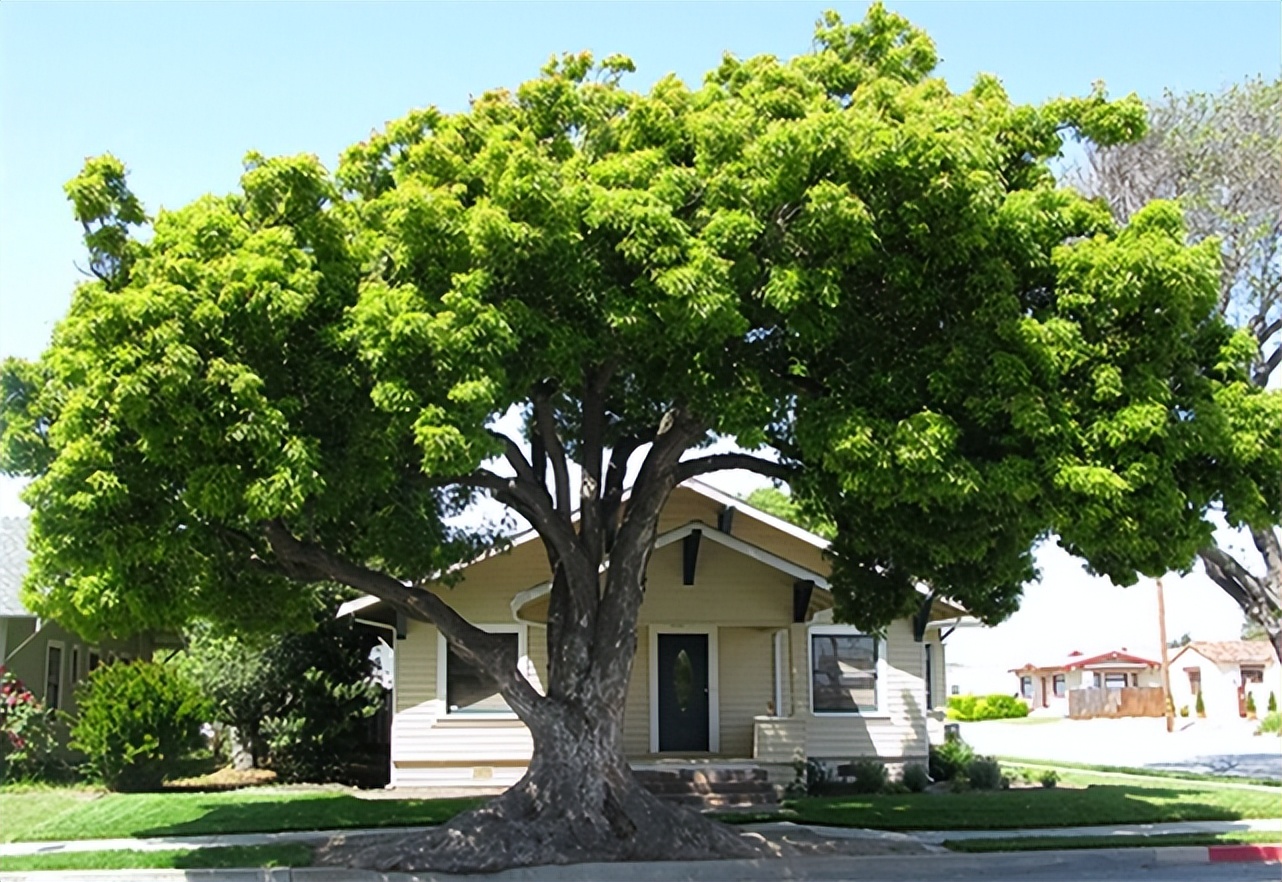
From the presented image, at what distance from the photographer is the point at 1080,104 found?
15.2 m

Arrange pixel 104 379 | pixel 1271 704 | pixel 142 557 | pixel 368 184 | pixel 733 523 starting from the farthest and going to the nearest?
pixel 1271 704 < pixel 733 523 < pixel 368 184 < pixel 142 557 < pixel 104 379

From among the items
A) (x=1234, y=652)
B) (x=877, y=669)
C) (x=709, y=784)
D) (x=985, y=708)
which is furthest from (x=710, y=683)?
(x=1234, y=652)

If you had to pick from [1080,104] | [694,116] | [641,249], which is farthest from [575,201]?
[1080,104]

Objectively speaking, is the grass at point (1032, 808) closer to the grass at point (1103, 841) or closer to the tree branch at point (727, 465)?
the grass at point (1103, 841)

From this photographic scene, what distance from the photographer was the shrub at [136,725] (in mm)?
23328

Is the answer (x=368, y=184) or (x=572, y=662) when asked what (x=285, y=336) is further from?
(x=572, y=662)

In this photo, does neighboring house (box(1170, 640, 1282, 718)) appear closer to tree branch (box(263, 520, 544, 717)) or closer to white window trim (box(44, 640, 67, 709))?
white window trim (box(44, 640, 67, 709))

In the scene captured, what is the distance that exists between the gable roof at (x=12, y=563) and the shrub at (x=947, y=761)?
16.5 metres

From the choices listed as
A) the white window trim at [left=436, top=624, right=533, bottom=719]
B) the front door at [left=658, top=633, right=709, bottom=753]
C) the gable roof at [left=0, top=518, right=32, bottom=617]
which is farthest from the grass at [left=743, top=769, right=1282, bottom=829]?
the gable roof at [left=0, top=518, right=32, bottom=617]

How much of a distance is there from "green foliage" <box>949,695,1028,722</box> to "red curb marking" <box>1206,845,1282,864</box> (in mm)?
58031

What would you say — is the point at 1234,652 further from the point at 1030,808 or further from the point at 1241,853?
the point at 1241,853

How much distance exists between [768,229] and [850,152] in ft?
3.74

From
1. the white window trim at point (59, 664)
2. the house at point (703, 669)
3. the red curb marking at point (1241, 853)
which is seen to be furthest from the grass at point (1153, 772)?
the white window trim at point (59, 664)

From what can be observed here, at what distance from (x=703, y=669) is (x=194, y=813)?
9.71 metres
